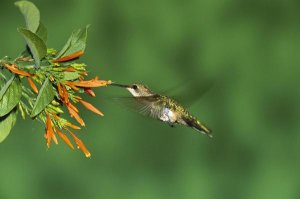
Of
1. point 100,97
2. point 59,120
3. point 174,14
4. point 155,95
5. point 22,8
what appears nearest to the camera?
point 22,8

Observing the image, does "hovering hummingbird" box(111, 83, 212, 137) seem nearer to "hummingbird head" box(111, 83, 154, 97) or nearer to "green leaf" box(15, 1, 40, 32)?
"hummingbird head" box(111, 83, 154, 97)

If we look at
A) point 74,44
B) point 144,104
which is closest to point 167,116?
point 144,104

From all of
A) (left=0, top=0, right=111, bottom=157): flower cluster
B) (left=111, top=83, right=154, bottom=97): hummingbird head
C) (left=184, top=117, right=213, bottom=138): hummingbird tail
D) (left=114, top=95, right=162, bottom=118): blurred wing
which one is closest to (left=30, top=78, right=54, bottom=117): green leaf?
(left=0, top=0, right=111, bottom=157): flower cluster

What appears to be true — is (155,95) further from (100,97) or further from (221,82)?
(221,82)

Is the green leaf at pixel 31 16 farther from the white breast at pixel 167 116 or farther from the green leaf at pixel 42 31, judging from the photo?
the white breast at pixel 167 116

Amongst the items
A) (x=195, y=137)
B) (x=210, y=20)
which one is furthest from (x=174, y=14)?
(x=195, y=137)
